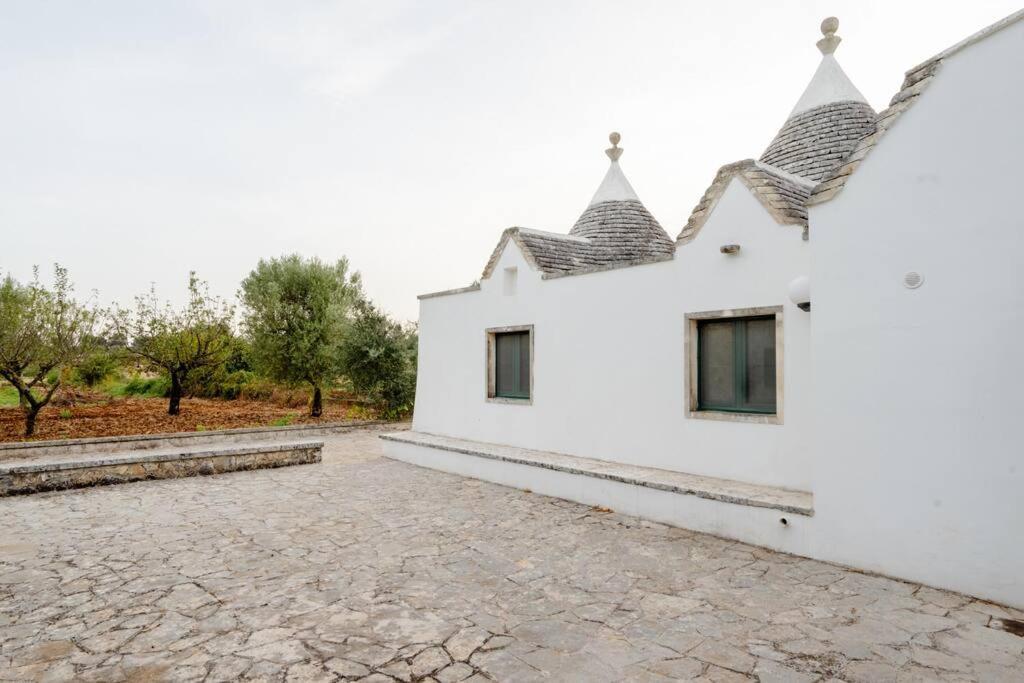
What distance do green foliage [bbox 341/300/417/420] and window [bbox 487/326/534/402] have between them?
20.7 ft

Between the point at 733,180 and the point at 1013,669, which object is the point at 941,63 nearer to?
the point at 733,180

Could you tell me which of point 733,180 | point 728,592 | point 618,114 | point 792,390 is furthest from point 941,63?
point 618,114

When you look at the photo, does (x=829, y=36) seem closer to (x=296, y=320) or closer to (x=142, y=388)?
→ (x=296, y=320)

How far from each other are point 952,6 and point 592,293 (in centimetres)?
524

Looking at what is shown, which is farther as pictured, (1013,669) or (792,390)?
(792,390)

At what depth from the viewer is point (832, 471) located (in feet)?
15.1

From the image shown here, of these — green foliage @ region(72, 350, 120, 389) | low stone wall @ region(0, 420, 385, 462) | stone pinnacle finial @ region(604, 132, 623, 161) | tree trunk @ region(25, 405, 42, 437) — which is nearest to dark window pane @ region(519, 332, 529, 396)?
stone pinnacle finial @ region(604, 132, 623, 161)

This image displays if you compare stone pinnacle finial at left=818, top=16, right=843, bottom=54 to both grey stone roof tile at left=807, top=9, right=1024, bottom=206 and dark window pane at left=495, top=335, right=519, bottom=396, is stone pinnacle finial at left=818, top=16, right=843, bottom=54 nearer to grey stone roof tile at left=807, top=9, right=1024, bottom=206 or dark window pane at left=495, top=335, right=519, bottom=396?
grey stone roof tile at left=807, top=9, right=1024, bottom=206

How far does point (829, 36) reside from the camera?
8641 millimetres

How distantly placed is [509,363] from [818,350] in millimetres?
5787

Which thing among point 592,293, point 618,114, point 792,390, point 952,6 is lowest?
point 792,390

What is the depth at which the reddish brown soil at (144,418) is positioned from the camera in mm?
12781

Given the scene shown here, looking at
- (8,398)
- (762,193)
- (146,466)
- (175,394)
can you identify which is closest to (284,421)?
(175,394)

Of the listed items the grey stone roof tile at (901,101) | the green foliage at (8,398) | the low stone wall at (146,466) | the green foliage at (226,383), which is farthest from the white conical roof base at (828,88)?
the green foliage at (8,398)
